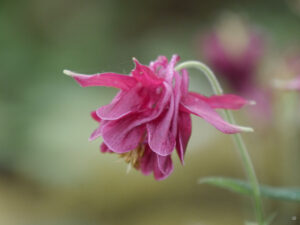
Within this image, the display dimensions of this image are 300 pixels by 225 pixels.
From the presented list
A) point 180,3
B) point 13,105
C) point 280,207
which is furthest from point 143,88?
point 180,3

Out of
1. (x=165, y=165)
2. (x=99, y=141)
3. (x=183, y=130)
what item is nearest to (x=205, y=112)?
(x=183, y=130)

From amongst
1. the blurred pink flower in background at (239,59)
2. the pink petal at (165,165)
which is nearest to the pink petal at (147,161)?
the pink petal at (165,165)

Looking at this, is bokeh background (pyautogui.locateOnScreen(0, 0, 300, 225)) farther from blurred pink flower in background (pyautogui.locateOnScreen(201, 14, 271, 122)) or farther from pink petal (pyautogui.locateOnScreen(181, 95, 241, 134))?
pink petal (pyautogui.locateOnScreen(181, 95, 241, 134))

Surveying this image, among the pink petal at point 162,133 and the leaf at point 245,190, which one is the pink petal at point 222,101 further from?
the leaf at point 245,190

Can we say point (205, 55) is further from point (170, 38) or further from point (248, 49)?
point (170, 38)

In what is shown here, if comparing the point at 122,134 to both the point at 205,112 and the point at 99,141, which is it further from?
the point at 99,141

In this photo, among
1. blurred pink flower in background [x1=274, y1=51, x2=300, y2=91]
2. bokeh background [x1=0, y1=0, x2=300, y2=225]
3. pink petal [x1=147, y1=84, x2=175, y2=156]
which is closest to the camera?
pink petal [x1=147, y1=84, x2=175, y2=156]

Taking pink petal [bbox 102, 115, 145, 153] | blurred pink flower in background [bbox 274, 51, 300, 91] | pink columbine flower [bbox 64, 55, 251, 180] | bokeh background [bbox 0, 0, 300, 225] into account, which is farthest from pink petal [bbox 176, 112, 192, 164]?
blurred pink flower in background [bbox 274, 51, 300, 91]
